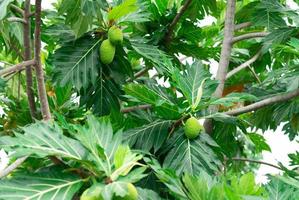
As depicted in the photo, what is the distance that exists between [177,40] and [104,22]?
0.56m

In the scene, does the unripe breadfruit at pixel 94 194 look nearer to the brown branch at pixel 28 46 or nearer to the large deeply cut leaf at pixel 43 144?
the large deeply cut leaf at pixel 43 144

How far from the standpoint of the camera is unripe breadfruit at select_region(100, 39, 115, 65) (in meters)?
1.75

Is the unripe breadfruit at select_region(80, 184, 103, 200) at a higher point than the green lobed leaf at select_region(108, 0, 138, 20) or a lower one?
lower

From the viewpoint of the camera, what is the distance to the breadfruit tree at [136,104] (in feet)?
3.89

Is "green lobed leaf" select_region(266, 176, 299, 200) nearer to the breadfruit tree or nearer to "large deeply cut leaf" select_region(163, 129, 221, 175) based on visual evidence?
the breadfruit tree

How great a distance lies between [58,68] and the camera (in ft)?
5.92

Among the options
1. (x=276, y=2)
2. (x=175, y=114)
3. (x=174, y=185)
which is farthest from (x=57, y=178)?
(x=276, y=2)

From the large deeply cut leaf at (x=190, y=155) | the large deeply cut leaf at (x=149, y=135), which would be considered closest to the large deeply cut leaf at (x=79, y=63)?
the large deeply cut leaf at (x=149, y=135)

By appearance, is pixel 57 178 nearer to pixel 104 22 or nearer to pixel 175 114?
pixel 175 114

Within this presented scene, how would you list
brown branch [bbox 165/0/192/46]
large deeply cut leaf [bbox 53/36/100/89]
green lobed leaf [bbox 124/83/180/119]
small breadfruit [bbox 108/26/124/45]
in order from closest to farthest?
green lobed leaf [bbox 124/83/180/119] → small breadfruit [bbox 108/26/124/45] → large deeply cut leaf [bbox 53/36/100/89] → brown branch [bbox 165/0/192/46]

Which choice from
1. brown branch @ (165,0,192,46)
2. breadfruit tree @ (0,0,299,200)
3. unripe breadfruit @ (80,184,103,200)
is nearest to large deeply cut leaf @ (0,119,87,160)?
breadfruit tree @ (0,0,299,200)

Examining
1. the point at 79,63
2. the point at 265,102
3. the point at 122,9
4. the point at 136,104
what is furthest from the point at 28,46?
the point at 265,102

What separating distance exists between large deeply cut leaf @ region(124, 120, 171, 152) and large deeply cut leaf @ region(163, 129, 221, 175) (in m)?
0.03

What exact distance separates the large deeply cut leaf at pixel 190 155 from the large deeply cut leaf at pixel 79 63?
1.16ft
